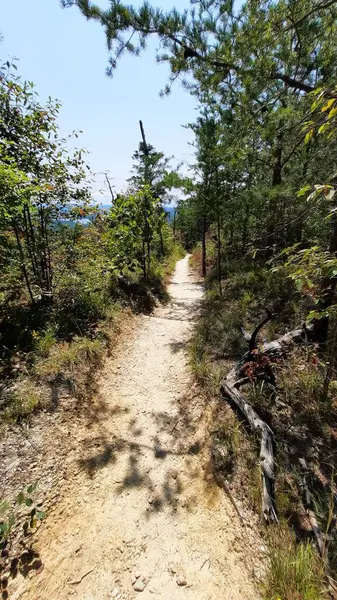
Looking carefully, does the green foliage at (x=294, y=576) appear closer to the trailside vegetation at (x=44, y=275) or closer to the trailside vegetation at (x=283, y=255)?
the trailside vegetation at (x=283, y=255)

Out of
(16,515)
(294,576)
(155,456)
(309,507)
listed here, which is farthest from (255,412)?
(16,515)

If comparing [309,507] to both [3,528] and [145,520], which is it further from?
[3,528]

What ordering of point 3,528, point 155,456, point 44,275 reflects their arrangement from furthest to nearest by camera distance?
point 44,275, point 155,456, point 3,528

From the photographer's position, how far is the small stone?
1.82 meters

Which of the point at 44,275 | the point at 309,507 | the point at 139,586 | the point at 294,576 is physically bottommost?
the point at 139,586

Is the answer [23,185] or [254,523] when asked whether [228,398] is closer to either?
[254,523]

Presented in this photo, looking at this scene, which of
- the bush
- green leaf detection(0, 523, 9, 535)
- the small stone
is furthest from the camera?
the bush

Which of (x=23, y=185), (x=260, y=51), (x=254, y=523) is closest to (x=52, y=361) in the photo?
(x=23, y=185)

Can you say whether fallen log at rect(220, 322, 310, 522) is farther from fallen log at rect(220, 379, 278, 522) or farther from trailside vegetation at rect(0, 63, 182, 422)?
trailside vegetation at rect(0, 63, 182, 422)

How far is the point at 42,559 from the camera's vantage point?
201 centimetres

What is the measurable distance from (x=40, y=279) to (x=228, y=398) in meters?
4.19

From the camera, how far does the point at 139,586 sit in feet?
6.02

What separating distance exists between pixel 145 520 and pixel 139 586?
0.45 m

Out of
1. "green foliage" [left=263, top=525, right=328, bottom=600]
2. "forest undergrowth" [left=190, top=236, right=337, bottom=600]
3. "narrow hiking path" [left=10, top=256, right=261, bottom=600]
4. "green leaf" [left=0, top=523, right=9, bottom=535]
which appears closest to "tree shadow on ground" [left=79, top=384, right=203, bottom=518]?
"narrow hiking path" [left=10, top=256, right=261, bottom=600]
